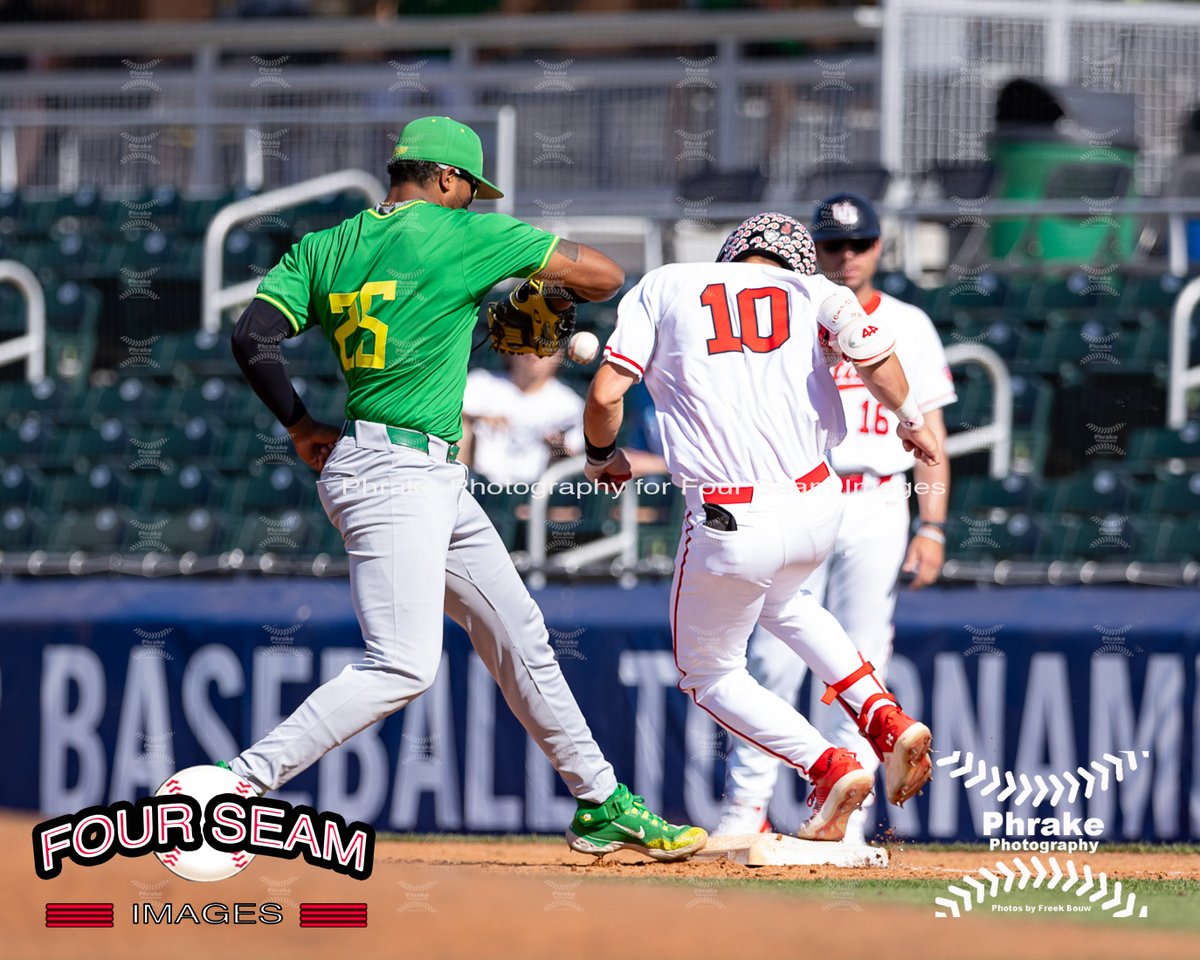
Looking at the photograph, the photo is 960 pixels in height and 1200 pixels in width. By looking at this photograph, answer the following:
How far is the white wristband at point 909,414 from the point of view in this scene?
4.72m

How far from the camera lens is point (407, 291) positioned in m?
4.55

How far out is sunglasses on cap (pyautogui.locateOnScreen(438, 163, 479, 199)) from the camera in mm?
4660

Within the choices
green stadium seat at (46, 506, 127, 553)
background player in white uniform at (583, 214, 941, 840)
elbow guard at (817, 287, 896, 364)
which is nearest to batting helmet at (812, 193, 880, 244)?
background player in white uniform at (583, 214, 941, 840)

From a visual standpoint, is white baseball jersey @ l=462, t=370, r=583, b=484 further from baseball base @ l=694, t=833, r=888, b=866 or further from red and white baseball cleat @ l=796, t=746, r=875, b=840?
red and white baseball cleat @ l=796, t=746, r=875, b=840

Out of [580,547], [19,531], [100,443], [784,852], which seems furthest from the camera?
[100,443]

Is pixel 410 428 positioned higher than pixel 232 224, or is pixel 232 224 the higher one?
pixel 232 224

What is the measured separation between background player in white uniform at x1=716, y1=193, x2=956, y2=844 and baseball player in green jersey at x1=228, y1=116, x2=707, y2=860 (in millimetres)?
1037

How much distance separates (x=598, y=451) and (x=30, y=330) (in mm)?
5842

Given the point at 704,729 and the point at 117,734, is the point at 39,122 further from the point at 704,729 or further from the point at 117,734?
the point at 704,729

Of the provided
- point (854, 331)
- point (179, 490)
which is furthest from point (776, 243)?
point (179, 490)

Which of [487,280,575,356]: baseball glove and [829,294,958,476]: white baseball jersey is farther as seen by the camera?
[829,294,958,476]: white baseball jersey

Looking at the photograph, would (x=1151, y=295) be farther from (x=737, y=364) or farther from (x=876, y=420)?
(x=737, y=364)

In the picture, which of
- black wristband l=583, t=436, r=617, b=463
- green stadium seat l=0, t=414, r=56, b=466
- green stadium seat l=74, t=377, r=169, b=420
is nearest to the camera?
black wristband l=583, t=436, r=617, b=463

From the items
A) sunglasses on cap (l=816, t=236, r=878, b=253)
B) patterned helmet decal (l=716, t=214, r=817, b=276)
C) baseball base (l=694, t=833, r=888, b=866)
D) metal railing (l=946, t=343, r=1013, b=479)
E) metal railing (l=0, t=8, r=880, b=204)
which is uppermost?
metal railing (l=0, t=8, r=880, b=204)
